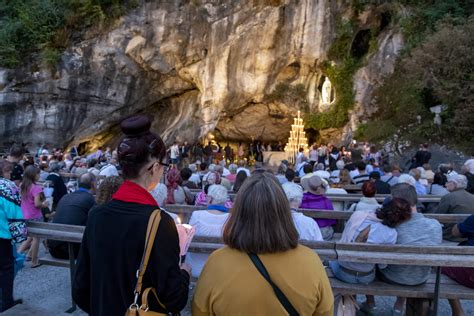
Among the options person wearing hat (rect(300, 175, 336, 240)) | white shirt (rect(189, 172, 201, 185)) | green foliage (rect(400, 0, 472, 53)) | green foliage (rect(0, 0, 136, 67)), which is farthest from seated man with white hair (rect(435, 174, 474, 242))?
green foliage (rect(0, 0, 136, 67))

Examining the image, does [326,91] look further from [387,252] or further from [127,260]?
[127,260]

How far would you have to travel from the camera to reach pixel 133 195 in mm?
1745

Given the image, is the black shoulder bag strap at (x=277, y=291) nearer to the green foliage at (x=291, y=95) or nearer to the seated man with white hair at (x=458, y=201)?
the seated man with white hair at (x=458, y=201)

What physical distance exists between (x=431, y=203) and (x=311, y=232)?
3954 mm

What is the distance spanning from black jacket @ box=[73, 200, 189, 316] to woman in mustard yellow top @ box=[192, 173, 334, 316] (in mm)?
148

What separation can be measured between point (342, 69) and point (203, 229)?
18.6 m

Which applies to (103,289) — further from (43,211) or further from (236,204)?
(43,211)

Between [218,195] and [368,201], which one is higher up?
[218,195]

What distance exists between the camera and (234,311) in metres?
1.63

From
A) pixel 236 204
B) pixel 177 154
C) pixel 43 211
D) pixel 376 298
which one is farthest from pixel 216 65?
pixel 236 204

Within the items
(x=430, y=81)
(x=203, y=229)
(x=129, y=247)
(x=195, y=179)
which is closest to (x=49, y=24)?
(x=195, y=179)

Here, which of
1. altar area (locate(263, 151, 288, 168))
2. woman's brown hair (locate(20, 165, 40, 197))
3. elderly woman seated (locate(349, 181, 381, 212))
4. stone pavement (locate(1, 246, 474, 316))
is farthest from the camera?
altar area (locate(263, 151, 288, 168))

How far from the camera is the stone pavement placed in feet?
13.3

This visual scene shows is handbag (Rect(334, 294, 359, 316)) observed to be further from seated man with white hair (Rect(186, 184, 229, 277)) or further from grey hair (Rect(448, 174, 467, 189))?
grey hair (Rect(448, 174, 467, 189))
